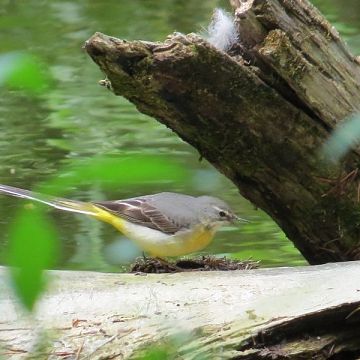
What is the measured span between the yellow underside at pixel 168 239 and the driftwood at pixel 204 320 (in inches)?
40.7

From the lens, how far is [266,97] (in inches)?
143

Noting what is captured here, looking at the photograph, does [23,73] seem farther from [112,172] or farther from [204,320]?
[204,320]

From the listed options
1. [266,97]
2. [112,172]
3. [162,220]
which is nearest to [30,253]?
[112,172]

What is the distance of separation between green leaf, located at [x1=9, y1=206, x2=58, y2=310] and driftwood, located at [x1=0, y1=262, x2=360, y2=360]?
1.27m

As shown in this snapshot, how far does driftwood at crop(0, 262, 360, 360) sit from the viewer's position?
296 cm

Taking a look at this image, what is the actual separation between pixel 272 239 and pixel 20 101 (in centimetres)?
296

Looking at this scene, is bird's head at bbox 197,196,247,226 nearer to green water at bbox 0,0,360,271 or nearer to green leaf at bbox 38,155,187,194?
green water at bbox 0,0,360,271

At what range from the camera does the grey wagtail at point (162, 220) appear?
14.6 ft

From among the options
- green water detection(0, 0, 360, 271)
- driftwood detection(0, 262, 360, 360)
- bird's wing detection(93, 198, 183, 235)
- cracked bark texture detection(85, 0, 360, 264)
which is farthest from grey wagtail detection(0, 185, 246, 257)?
driftwood detection(0, 262, 360, 360)

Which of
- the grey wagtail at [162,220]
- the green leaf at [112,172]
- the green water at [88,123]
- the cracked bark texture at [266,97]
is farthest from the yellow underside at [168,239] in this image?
the green leaf at [112,172]

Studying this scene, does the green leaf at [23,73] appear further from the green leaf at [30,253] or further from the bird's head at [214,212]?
the bird's head at [214,212]

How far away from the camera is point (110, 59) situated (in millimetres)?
3408

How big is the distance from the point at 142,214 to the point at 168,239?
0.15 m

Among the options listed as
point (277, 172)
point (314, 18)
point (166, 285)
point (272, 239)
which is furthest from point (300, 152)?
point (272, 239)
